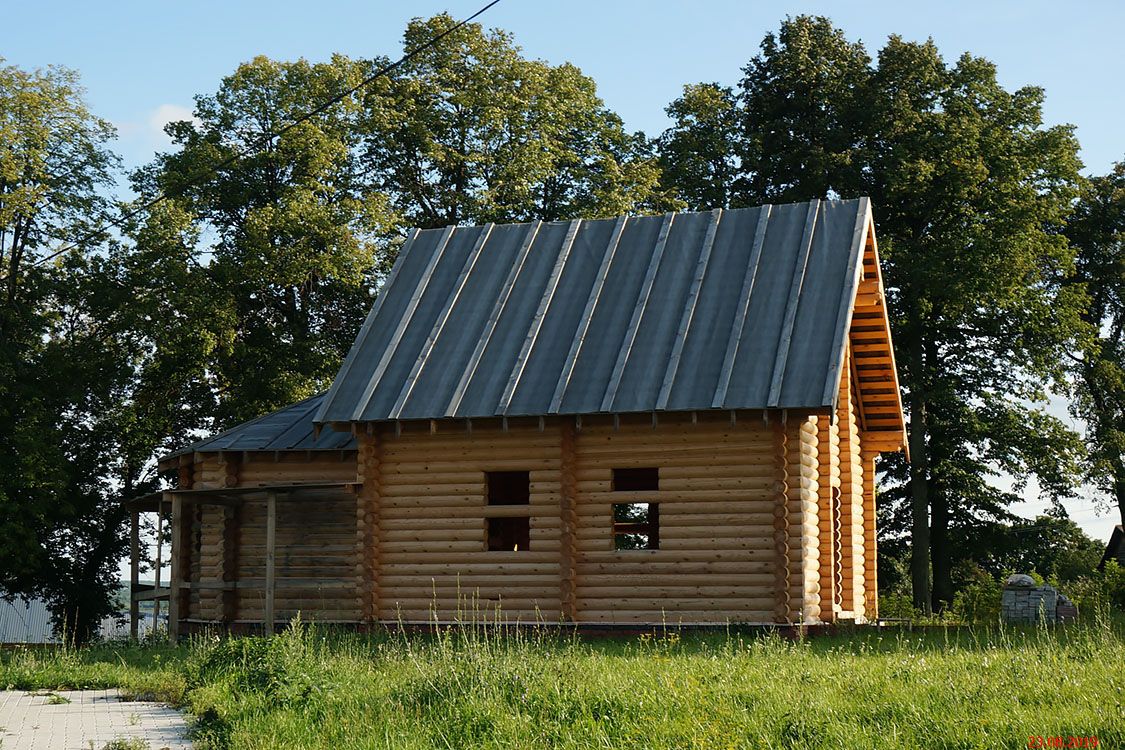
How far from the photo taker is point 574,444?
2236 centimetres

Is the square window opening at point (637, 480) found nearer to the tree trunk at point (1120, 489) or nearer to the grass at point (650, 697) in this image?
the grass at point (650, 697)

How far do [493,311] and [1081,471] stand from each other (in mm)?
18908

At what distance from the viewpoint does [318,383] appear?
36500 mm

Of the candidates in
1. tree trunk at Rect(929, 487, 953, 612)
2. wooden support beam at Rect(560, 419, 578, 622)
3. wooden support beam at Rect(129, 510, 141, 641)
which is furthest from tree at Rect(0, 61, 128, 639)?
tree trunk at Rect(929, 487, 953, 612)

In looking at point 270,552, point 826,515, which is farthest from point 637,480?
point 270,552

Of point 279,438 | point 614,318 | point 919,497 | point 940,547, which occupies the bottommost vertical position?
point 940,547

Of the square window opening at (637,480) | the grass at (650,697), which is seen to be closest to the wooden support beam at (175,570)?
the grass at (650,697)

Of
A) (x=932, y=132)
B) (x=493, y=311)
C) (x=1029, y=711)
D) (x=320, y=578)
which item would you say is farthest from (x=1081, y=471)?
(x=1029, y=711)

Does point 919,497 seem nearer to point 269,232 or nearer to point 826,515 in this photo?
point 826,515

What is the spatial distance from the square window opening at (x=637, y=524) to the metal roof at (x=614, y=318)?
15.0 ft

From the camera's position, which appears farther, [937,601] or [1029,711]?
[937,601]

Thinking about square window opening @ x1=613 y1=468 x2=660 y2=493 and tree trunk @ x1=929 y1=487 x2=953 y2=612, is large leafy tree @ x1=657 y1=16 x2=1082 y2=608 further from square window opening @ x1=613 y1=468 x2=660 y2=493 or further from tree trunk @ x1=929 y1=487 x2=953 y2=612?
square window opening @ x1=613 y1=468 x2=660 y2=493

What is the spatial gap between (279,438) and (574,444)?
6406mm

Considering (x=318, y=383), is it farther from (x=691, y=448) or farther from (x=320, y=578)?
(x=691, y=448)
